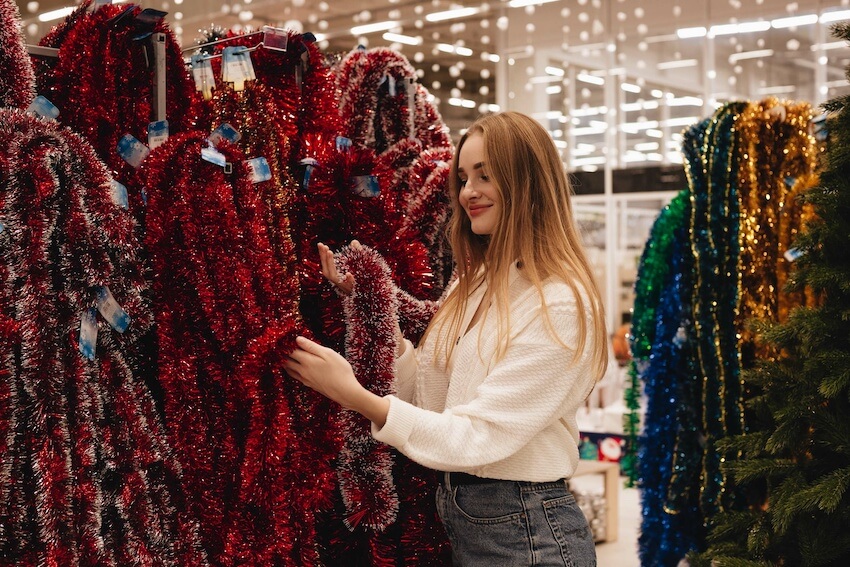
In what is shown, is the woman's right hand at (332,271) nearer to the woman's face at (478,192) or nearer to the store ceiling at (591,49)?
the woman's face at (478,192)

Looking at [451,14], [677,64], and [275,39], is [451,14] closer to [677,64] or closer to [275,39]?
[677,64]

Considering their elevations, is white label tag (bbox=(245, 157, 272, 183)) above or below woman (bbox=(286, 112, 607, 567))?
above

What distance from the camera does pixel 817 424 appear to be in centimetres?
177

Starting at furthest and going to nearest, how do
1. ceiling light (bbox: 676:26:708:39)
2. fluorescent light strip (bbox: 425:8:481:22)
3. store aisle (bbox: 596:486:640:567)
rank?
fluorescent light strip (bbox: 425:8:481:22), ceiling light (bbox: 676:26:708:39), store aisle (bbox: 596:486:640:567)

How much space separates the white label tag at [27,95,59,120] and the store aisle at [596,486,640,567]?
3.00 metres

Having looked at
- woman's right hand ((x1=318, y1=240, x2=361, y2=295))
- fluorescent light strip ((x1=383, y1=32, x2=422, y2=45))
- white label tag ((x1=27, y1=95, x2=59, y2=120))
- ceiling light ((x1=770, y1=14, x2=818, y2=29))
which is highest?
fluorescent light strip ((x1=383, y1=32, x2=422, y2=45))

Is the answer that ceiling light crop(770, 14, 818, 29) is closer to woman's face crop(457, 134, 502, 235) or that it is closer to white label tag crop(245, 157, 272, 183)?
woman's face crop(457, 134, 502, 235)

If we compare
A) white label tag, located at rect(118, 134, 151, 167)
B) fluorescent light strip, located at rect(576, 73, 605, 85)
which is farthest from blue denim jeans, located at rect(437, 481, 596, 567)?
fluorescent light strip, located at rect(576, 73, 605, 85)

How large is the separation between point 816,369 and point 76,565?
142cm

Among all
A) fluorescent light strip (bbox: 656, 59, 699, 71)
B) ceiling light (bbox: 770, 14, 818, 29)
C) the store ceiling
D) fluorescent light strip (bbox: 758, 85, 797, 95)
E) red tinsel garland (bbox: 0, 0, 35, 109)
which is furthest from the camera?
fluorescent light strip (bbox: 656, 59, 699, 71)

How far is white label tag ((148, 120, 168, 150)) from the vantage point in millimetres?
1530

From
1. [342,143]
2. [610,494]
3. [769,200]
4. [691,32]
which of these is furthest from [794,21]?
[342,143]

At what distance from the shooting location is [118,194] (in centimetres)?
142

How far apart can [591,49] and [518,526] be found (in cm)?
739
